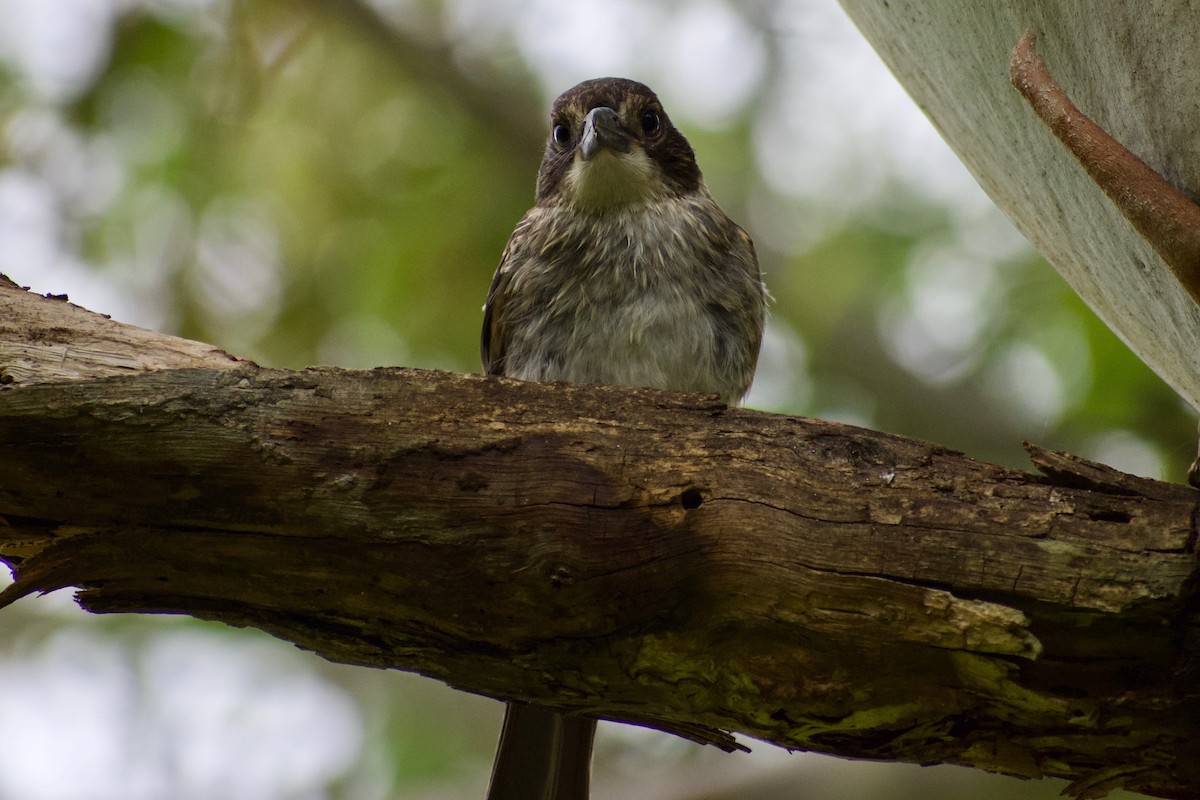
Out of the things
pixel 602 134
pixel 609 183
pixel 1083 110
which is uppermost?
pixel 602 134

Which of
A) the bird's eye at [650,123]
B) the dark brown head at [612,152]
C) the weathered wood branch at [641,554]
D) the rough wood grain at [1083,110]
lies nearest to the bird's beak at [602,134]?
the dark brown head at [612,152]

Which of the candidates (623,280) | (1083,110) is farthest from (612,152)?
(1083,110)

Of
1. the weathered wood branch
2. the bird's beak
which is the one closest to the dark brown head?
the bird's beak

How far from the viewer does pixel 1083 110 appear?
1.97m

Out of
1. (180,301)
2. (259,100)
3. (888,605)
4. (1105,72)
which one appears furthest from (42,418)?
(259,100)

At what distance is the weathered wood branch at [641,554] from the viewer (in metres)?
1.94

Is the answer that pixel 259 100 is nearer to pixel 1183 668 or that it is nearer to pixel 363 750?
pixel 363 750

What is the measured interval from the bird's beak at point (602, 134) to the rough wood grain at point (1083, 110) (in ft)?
4.58

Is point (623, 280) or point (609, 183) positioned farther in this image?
point (609, 183)

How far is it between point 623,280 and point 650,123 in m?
0.81

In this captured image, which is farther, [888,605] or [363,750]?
[363,750]

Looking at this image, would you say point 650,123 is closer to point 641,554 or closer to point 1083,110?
point 1083,110

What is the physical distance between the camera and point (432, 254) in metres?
6.16

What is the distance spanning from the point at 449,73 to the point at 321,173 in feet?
2.81
